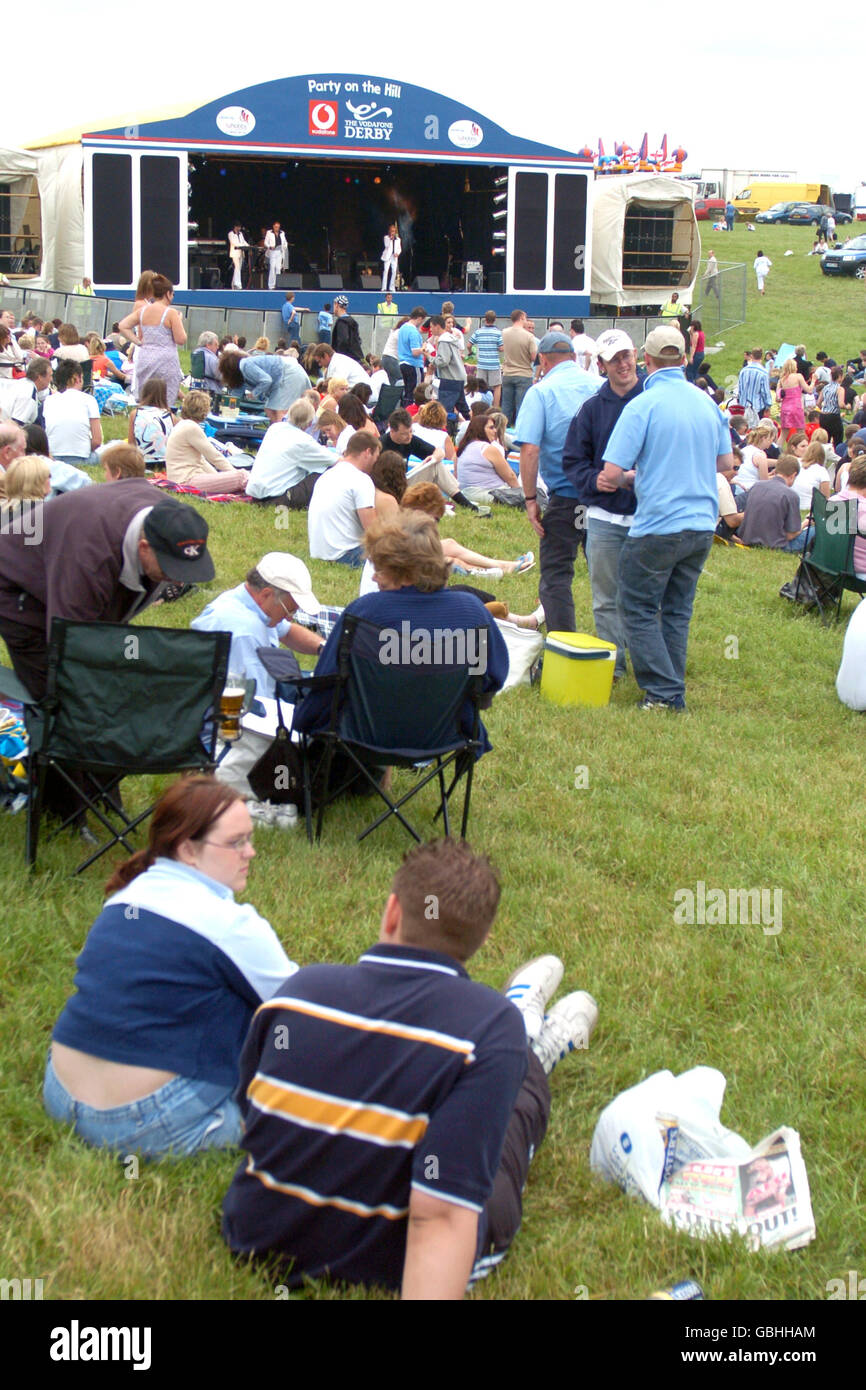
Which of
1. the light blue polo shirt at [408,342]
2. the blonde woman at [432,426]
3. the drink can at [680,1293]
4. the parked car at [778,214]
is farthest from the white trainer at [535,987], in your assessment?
the parked car at [778,214]

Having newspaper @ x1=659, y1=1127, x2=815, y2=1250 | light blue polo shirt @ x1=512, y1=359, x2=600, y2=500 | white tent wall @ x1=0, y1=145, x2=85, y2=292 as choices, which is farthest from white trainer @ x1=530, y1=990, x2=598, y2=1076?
white tent wall @ x1=0, y1=145, x2=85, y2=292

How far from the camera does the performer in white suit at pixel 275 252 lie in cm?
2626

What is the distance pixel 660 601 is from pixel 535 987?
3.75 metres

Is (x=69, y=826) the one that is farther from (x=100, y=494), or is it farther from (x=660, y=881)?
(x=660, y=881)

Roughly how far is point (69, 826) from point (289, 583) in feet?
4.22

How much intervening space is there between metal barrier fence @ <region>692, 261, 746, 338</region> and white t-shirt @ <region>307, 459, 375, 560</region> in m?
23.7

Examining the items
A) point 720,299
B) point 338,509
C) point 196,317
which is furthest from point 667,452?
point 720,299

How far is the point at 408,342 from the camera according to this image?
18.2 m

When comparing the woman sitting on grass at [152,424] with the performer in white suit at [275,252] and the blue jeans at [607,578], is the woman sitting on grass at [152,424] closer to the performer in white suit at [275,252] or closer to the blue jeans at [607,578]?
the blue jeans at [607,578]

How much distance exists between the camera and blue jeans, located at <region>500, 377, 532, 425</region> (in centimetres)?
1573

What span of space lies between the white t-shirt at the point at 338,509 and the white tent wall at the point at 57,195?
17035mm

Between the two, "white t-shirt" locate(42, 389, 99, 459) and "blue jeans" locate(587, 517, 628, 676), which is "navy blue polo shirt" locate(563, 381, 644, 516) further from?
"white t-shirt" locate(42, 389, 99, 459)

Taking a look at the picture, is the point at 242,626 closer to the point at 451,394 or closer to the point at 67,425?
the point at 67,425

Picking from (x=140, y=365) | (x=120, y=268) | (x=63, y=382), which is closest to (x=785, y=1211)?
(x=63, y=382)
